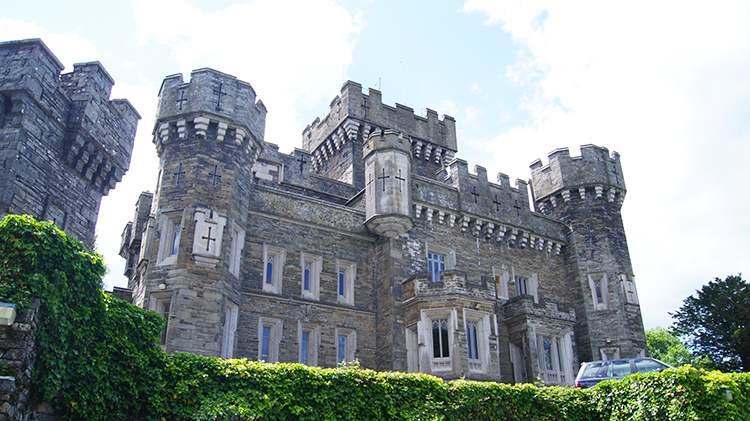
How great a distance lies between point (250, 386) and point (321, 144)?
20.7m

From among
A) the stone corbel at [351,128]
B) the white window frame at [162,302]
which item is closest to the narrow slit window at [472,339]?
the white window frame at [162,302]

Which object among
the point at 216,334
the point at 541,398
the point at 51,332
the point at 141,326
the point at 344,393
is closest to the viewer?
the point at 51,332

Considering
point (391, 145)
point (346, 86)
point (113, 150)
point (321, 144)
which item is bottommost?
point (113, 150)

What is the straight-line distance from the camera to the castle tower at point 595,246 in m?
26.4

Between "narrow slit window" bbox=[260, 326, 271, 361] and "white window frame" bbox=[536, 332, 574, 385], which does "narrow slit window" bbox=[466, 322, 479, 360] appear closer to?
"white window frame" bbox=[536, 332, 574, 385]

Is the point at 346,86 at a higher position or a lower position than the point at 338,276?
higher

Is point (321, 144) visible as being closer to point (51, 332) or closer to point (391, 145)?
point (391, 145)

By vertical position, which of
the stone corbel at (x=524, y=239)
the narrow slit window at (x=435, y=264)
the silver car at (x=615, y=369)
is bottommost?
the silver car at (x=615, y=369)

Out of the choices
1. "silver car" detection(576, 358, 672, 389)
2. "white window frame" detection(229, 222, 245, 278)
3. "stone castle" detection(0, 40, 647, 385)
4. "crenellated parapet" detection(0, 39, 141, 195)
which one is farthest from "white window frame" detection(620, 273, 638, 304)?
"crenellated parapet" detection(0, 39, 141, 195)

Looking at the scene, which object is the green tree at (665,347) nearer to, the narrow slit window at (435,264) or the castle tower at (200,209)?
the narrow slit window at (435,264)

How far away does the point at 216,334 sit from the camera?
17688 mm

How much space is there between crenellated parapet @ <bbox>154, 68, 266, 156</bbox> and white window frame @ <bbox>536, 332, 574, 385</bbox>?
1368 cm

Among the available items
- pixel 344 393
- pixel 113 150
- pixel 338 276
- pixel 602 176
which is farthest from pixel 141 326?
pixel 602 176

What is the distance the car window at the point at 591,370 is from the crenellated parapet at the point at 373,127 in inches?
581
